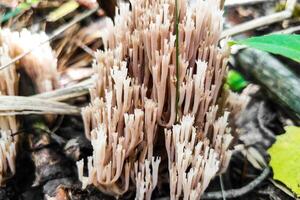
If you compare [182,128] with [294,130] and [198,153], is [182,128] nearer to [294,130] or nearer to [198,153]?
[198,153]

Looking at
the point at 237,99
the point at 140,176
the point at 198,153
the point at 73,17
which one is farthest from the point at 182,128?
the point at 73,17

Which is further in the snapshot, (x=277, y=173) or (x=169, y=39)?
(x=277, y=173)

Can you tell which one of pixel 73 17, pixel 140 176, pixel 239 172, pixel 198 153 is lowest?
pixel 239 172

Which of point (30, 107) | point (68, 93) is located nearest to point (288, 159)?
point (68, 93)

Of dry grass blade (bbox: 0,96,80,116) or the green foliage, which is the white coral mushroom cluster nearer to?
dry grass blade (bbox: 0,96,80,116)

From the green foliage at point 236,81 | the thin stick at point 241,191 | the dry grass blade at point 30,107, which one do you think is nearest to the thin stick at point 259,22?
the green foliage at point 236,81
